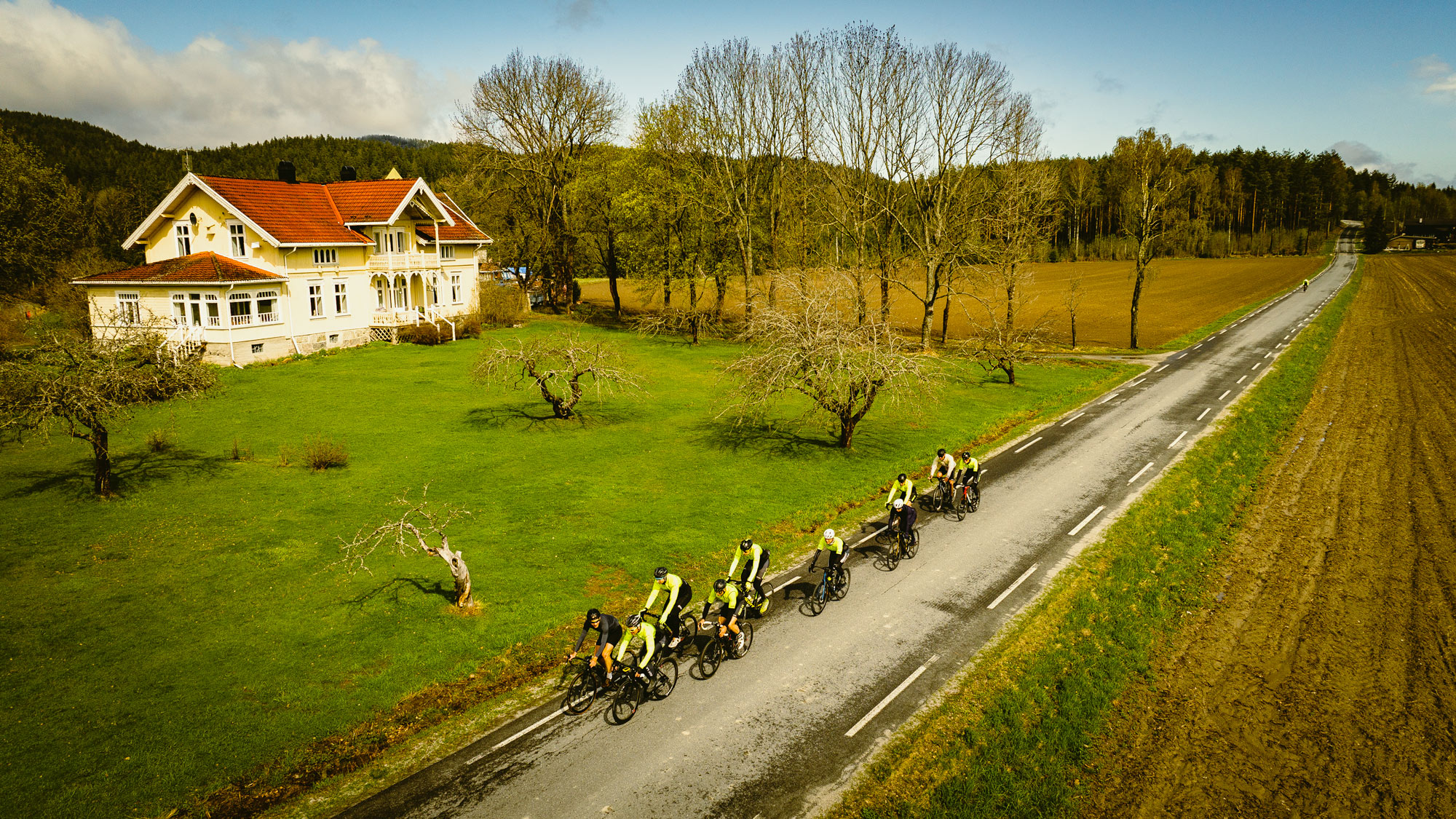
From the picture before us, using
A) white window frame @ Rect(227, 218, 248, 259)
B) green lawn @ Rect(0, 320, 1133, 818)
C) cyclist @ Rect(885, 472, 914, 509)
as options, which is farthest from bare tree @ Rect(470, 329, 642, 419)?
white window frame @ Rect(227, 218, 248, 259)

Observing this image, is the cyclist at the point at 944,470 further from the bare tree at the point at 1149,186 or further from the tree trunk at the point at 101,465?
the bare tree at the point at 1149,186

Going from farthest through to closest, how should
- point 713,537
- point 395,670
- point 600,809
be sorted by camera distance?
point 713,537 < point 395,670 < point 600,809

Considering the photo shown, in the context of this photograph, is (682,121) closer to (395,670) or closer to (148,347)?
(148,347)

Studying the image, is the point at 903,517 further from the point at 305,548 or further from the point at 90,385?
the point at 90,385

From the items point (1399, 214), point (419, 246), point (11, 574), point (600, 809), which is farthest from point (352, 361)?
point (1399, 214)

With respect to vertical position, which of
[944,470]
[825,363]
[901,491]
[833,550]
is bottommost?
[833,550]

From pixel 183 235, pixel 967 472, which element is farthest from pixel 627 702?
pixel 183 235

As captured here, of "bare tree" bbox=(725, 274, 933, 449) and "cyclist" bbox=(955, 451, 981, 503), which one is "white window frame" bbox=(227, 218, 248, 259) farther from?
"cyclist" bbox=(955, 451, 981, 503)
